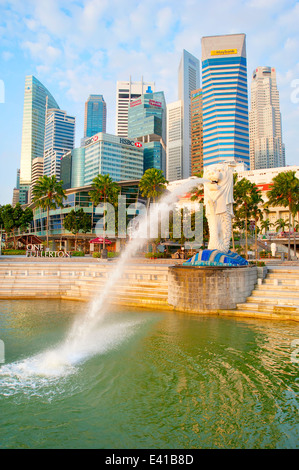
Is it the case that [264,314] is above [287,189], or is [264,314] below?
below

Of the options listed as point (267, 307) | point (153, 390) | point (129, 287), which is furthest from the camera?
point (129, 287)

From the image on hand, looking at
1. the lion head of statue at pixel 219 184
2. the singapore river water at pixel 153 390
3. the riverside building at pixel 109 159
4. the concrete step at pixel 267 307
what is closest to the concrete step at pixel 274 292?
the concrete step at pixel 267 307

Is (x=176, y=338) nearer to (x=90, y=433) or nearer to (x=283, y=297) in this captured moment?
(x=90, y=433)

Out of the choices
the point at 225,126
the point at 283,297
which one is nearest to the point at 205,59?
the point at 225,126

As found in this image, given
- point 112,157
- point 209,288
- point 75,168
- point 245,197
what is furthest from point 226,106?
point 209,288

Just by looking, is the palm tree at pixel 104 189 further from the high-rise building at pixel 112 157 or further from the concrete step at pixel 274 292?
the high-rise building at pixel 112 157

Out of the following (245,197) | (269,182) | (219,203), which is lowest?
(219,203)

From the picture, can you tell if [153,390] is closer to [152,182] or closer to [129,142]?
[152,182]

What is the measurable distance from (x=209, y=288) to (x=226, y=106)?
158818 mm

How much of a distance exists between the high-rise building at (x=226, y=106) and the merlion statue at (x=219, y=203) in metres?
138

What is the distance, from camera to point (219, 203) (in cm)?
1764

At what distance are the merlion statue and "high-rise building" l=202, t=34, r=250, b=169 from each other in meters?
138
